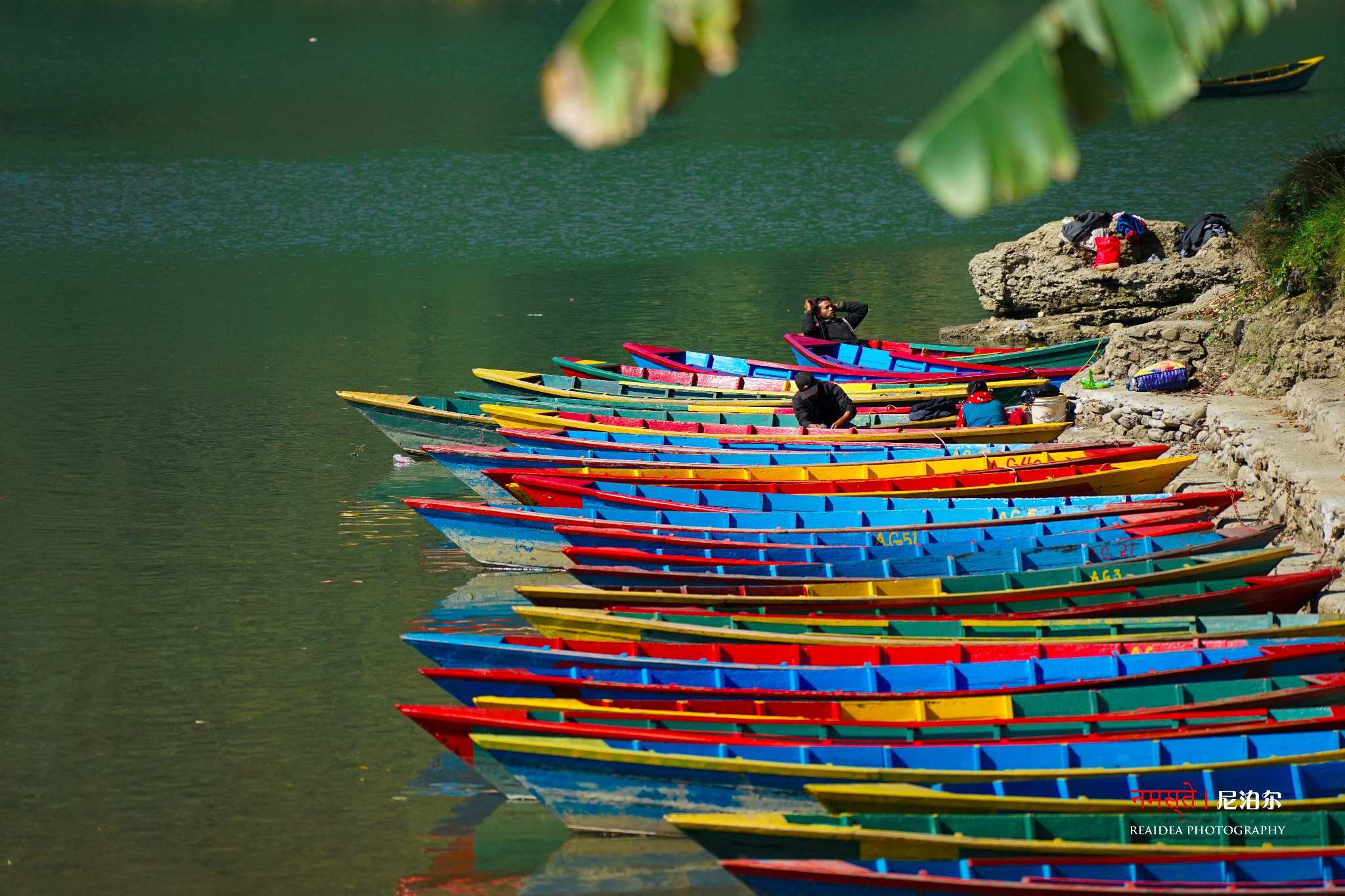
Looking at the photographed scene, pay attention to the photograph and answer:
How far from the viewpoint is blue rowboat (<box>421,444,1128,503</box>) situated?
1468cm

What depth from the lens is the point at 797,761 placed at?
7.71 metres

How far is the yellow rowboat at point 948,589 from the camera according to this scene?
10.6 m

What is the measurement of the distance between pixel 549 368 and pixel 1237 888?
18020 mm

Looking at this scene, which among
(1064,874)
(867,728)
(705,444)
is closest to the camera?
(1064,874)

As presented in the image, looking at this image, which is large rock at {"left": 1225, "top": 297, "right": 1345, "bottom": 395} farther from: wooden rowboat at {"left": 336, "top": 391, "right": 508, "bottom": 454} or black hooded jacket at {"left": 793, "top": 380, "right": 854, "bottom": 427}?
wooden rowboat at {"left": 336, "top": 391, "right": 508, "bottom": 454}

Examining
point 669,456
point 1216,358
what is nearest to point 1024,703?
point 669,456

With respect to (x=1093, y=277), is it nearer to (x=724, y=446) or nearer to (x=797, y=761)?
(x=724, y=446)

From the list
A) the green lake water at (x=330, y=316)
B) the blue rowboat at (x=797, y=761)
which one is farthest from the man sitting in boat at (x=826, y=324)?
the blue rowboat at (x=797, y=761)

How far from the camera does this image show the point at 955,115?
4051 mm

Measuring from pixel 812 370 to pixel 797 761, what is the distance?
515 inches

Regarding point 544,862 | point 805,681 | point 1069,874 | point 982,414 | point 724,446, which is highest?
point 982,414

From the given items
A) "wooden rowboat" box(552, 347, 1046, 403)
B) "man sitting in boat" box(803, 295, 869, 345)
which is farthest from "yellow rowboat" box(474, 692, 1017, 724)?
"man sitting in boat" box(803, 295, 869, 345)

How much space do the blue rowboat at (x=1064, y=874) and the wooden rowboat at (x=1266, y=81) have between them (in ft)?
158

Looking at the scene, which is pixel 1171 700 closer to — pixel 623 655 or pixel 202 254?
pixel 623 655
